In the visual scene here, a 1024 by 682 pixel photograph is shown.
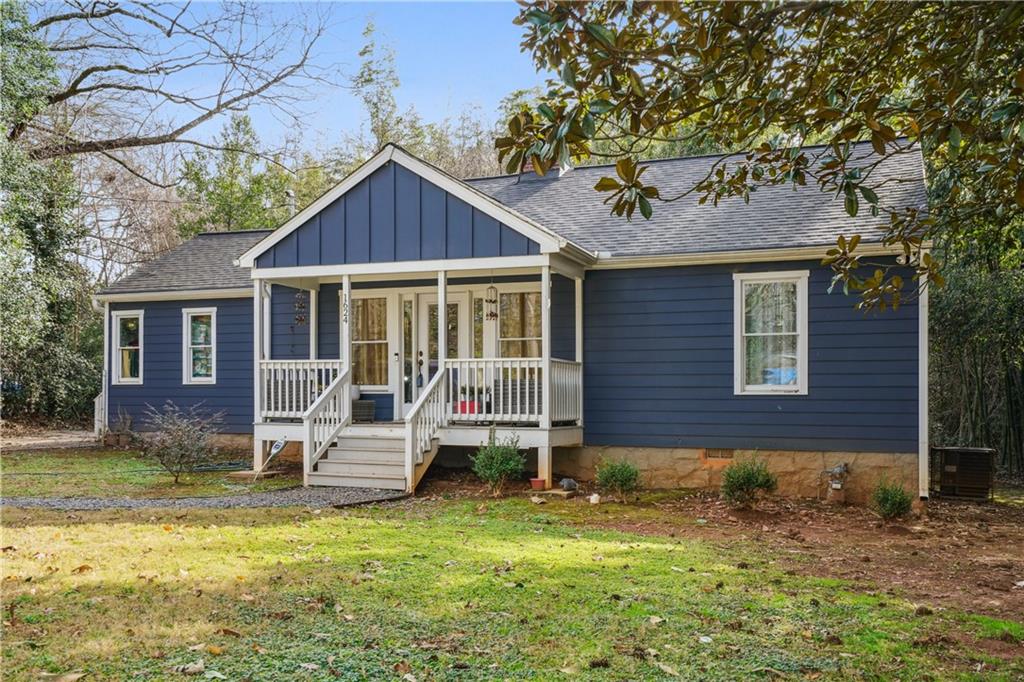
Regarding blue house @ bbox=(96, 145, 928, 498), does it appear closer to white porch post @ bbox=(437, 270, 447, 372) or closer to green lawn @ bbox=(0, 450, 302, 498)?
white porch post @ bbox=(437, 270, 447, 372)

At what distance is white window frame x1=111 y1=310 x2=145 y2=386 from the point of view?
55.3ft

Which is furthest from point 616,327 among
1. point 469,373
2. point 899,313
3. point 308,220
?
point 308,220

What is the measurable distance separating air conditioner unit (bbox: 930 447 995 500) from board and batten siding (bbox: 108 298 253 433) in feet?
38.4

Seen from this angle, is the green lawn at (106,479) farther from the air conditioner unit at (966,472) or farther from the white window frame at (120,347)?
the air conditioner unit at (966,472)

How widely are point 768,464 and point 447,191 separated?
5.95 m

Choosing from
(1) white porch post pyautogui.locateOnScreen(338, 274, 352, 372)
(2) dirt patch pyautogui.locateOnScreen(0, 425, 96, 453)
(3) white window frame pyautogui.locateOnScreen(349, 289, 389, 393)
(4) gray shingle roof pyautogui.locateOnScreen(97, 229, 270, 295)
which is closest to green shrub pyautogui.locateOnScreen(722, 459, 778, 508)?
(1) white porch post pyautogui.locateOnScreen(338, 274, 352, 372)

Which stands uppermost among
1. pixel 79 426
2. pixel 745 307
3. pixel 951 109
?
pixel 951 109

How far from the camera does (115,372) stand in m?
17.1

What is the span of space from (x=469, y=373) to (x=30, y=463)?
8.06 m

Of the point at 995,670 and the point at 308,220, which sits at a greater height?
the point at 308,220

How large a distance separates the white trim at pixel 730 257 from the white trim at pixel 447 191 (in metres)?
0.46

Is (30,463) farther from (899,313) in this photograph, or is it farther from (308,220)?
(899,313)

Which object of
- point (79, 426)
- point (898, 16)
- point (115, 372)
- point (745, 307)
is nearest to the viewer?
point (898, 16)

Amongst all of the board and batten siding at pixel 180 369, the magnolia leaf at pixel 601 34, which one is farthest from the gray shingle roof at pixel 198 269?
the magnolia leaf at pixel 601 34
